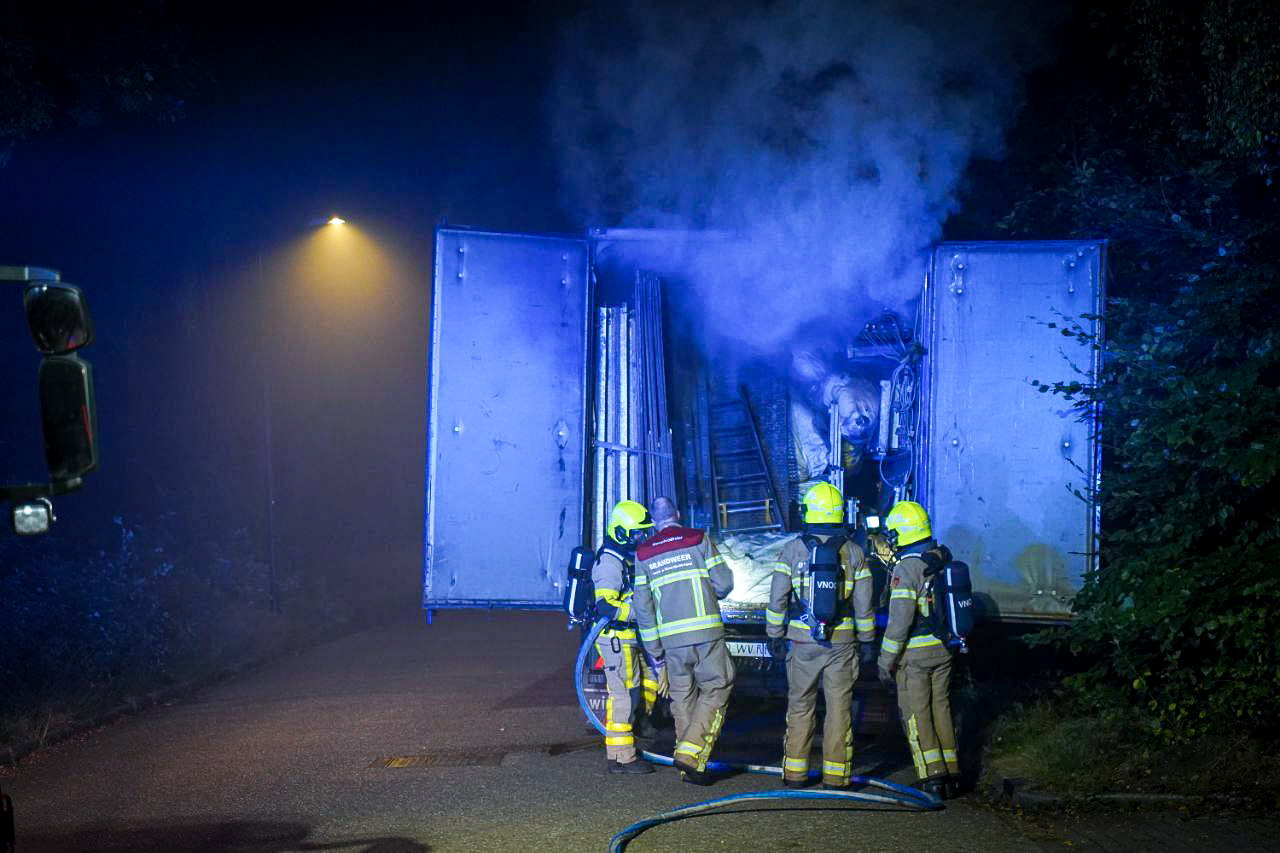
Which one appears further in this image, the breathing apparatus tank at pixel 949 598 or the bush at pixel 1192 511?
the breathing apparatus tank at pixel 949 598

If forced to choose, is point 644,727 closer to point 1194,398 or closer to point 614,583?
point 614,583

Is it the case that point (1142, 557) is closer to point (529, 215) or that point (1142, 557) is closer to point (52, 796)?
point (52, 796)

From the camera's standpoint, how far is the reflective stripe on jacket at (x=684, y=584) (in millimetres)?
7223

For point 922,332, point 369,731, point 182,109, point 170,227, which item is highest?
point 182,109

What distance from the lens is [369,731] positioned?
29.3 ft

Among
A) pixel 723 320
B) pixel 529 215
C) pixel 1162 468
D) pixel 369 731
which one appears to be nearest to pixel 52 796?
pixel 369 731

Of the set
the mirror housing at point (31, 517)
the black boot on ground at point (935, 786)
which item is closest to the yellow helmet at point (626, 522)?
the black boot on ground at point (935, 786)

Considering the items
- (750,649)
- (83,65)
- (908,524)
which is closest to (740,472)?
(750,649)

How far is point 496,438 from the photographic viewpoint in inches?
313

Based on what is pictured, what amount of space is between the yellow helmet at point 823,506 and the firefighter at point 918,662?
501 millimetres

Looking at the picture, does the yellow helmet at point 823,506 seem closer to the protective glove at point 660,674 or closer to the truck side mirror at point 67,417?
the protective glove at point 660,674

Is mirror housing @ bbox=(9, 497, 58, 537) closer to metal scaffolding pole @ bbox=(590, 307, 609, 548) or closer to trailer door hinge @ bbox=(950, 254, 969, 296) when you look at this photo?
metal scaffolding pole @ bbox=(590, 307, 609, 548)

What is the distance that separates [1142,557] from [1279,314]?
2009 millimetres

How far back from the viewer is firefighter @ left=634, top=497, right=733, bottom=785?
23.5 feet
